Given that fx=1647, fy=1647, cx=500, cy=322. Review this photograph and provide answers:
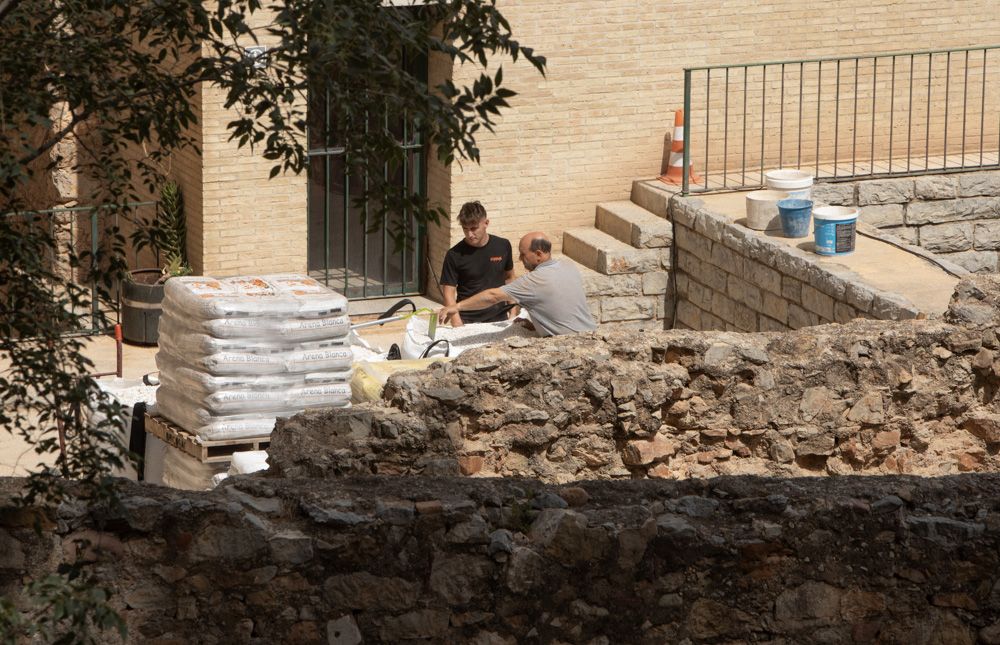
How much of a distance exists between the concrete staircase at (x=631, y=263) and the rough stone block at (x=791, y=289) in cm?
204

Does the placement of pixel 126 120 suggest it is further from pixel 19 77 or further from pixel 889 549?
pixel 889 549

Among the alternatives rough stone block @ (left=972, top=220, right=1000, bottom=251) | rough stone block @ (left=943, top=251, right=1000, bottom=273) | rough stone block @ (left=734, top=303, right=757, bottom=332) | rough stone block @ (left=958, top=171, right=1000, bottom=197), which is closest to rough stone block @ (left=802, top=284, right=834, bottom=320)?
rough stone block @ (left=734, top=303, right=757, bottom=332)

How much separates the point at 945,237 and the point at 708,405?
28.4ft

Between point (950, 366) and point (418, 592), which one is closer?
point (418, 592)

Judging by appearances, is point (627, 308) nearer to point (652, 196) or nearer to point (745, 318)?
point (652, 196)

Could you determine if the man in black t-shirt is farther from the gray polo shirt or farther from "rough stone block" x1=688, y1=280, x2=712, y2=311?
"rough stone block" x1=688, y1=280, x2=712, y2=311

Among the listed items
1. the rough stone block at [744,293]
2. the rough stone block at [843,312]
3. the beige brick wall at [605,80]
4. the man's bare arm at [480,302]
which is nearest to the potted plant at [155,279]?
the beige brick wall at [605,80]

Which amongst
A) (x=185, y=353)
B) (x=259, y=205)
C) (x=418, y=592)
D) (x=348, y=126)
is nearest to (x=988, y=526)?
(x=418, y=592)

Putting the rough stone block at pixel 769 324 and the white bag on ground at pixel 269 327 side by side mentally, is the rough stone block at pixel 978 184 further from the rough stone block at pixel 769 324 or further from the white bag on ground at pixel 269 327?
the white bag on ground at pixel 269 327

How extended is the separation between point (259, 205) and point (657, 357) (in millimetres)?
7285

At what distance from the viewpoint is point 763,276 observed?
14.5 metres

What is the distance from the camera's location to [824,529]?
227 inches

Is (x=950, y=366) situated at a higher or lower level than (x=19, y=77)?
lower

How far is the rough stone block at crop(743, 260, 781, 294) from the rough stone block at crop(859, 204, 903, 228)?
232cm
